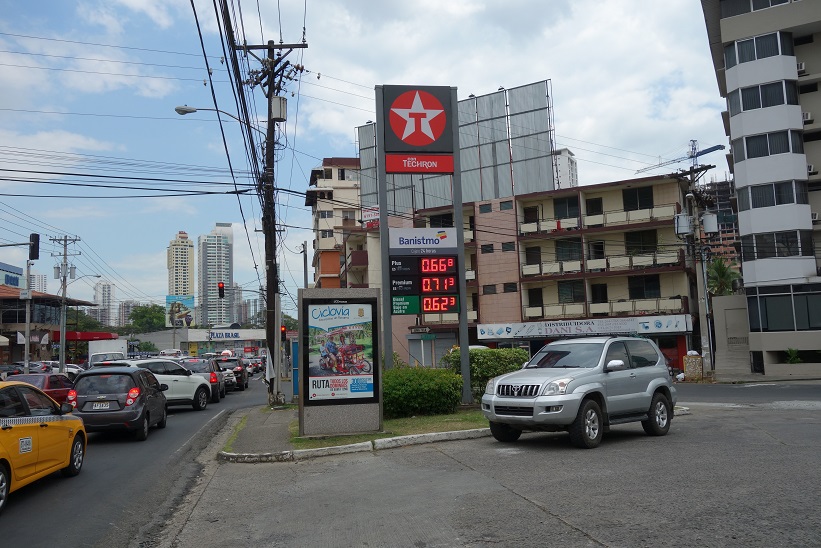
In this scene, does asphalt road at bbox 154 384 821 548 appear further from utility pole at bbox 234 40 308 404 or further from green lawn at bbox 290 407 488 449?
utility pole at bbox 234 40 308 404

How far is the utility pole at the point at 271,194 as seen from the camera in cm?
2242

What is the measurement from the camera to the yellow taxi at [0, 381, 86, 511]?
26.7ft

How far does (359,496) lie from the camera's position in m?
8.31

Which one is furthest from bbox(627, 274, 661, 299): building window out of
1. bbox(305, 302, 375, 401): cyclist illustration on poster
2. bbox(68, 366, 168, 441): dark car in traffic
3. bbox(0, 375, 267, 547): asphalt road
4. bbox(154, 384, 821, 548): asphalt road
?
bbox(68, 366, 168, 441): dark car in traffic

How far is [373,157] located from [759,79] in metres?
30.6

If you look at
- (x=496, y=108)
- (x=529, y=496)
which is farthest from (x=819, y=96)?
(x=529, y=496)

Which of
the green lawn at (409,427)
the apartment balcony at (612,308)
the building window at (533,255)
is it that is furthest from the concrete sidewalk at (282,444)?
the building window at (533,255)

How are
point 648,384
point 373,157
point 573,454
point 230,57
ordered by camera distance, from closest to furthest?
point 573,454, point 648,384, point 230,57, point 373,157

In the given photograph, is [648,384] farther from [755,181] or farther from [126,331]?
[126,331]

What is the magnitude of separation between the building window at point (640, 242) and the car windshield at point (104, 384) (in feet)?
122

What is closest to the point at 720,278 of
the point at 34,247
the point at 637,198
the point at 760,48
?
the point at 637,198

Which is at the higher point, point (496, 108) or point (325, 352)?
point (496, 108)

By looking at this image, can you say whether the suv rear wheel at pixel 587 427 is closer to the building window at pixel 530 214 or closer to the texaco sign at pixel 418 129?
the texaco sign at pixel 418 129

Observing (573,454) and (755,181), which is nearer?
(573,454)
